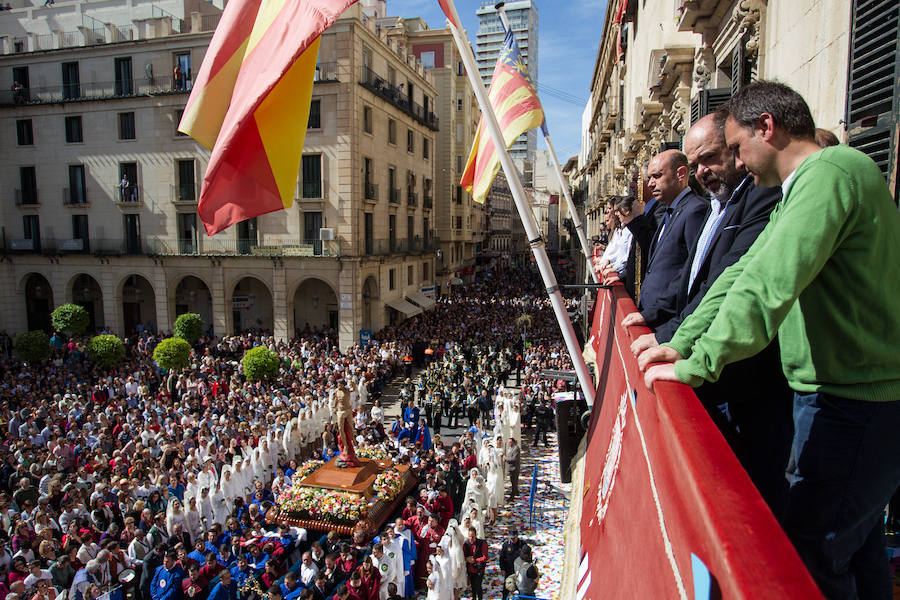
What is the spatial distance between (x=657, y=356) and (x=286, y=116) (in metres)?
4.26

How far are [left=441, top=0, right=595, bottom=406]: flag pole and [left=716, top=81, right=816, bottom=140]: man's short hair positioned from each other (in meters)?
2.14

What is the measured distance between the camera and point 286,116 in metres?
5.07

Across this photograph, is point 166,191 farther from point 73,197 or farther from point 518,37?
point 518,37

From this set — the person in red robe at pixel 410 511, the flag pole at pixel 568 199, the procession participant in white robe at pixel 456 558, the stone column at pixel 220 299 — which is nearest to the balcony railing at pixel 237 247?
the stone column at pixel 220 299

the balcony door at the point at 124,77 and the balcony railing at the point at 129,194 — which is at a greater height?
the balcony door at the point at 124,77

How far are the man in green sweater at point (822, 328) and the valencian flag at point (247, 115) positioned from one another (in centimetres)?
385

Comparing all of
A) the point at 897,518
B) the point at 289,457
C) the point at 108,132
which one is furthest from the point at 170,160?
the point at 897,518

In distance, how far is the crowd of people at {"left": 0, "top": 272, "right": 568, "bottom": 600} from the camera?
27.9ft

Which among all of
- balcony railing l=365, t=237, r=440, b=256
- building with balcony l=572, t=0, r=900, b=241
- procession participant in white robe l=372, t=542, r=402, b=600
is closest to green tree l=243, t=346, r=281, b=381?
balcony railing l=365, t=237, r=440, b=256

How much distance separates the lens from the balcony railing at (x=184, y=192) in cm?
2997

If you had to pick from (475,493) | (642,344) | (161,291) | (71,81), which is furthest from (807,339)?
(71,81)

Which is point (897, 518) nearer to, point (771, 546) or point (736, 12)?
point (771, 546)

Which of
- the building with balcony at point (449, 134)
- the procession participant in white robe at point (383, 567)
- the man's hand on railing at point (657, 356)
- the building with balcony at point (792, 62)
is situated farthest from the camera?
the building with balcony at point (449, 134)

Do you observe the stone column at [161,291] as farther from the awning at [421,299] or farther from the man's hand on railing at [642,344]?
the man's hand on railing at [642,344]
